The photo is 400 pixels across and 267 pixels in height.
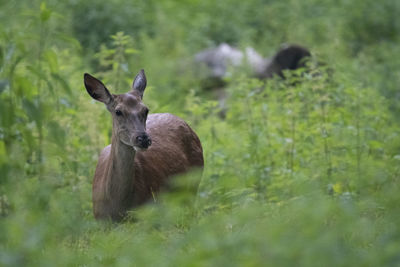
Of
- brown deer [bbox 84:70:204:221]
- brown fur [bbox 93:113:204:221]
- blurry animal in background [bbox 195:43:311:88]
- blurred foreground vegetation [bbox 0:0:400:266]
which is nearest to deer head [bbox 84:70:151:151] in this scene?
brown deer [bbox 84:70:204:221]

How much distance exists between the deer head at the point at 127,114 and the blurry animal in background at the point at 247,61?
5367 mm

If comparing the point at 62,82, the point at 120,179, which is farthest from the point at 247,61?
the point at 62,82

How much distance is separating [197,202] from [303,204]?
2.70m

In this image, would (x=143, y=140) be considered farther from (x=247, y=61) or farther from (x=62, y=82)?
(x=247, y=61)

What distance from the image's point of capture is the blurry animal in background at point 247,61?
1159 centimetres

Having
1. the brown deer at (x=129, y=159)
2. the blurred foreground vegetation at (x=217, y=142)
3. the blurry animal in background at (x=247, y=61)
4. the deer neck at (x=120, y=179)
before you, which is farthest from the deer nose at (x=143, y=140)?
the blurry animal in background at (x=247, y=61)

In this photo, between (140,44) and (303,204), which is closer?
(303,204)

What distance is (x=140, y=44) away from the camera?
13945 mm

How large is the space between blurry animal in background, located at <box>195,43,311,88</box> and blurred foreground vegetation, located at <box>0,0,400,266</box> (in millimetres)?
355

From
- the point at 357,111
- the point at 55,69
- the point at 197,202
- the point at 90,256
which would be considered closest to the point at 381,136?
the point at 357,111

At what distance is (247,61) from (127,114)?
6.23 meters

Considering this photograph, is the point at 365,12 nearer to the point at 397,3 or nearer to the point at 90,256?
the point at 397,3

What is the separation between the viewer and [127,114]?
5469mm

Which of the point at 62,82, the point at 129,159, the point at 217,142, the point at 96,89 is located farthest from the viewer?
the point at 217,142
